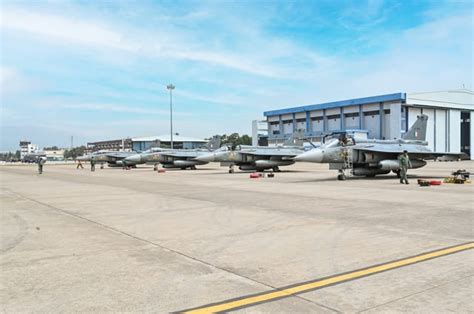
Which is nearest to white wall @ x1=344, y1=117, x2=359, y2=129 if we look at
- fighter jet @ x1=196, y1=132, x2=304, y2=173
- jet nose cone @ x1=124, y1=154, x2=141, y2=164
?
jet nose cone @ x1=124, y1=154, x2=141, y2=164

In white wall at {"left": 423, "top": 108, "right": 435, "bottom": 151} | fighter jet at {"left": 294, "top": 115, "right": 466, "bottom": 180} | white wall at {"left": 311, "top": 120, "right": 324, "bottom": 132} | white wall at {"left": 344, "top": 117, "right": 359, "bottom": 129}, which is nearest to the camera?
fighter jet at {"left": 294, "top": 115, "right": 466, "bottom": 180}

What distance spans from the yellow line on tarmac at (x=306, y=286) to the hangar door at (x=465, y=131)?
8453 centimetres

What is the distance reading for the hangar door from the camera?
78556 mm

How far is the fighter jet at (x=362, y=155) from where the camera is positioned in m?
19.9

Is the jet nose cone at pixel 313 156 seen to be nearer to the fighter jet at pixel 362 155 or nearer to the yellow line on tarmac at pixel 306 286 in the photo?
the fighter jet at pixel 362 155

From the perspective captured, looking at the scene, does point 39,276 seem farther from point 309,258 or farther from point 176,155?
point 176,155

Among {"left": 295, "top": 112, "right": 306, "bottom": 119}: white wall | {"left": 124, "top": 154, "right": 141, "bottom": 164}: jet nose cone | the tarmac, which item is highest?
{"left": 295, "top": 112, "right": 306, "bottom": 119}: white wall

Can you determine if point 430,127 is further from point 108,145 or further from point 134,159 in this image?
point 108,145

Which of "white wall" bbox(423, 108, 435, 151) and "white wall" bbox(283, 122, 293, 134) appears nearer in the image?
"white wall" bbox(423, 108, 435, 151)

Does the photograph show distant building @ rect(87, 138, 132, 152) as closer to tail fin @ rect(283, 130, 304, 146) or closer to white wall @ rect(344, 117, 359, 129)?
white wall @ rect(344, 117, 359, 129)

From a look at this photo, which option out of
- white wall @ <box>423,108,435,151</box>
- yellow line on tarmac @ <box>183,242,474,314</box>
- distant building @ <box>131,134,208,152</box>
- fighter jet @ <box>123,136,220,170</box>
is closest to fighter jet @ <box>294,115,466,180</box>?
yellow line on tarmac @ <box>183,242,474,314</box>

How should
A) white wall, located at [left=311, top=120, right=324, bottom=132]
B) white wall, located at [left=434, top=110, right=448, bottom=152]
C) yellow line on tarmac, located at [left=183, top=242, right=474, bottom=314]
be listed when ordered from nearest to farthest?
1. yellow line on tarmac, located at [left=183, top=242, right=474, bottom=314]
2. white wall, located at [left=434, top=110, right=448, bottom=152]
3. white wall, located at [left=311, top=120, right=324, bottom=132]

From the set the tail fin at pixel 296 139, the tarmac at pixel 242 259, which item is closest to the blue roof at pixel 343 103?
the tail fin at pixel 296 139

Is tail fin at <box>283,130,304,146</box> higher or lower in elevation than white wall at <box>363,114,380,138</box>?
lower
